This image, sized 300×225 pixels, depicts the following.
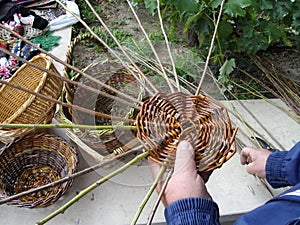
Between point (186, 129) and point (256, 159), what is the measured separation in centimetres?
29

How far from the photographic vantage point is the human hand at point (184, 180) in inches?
24.8

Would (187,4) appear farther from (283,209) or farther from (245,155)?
(283,209)

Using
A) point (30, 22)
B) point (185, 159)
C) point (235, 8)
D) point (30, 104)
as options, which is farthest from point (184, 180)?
point (30, 22)

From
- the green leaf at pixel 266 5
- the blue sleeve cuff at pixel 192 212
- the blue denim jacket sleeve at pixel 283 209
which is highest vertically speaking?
the green leaf at pixel 266 5

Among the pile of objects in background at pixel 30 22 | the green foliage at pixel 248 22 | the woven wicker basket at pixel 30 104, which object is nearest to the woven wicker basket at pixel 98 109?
the woven wicker basket at pixel 30 104

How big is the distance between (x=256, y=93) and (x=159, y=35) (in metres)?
0.56

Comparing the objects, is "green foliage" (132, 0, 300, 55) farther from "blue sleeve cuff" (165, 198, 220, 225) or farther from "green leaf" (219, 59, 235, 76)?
"blue sleeve cuff" (165, 198, 220, 225)

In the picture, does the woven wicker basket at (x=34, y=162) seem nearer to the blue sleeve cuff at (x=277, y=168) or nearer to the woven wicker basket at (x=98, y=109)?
the woven wicker basket at (x=98, y=109)

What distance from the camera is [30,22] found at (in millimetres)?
1726

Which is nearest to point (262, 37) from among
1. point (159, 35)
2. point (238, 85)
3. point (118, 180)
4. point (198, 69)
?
point (238, 85)

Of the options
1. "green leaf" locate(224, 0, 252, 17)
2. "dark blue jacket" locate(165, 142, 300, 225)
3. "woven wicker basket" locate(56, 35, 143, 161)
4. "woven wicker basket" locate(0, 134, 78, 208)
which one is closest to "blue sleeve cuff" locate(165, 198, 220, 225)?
"dark blue jacket" locate(165, 142, 300, 225)

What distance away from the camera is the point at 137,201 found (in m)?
1.09

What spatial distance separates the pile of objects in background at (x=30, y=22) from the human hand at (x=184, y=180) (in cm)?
109

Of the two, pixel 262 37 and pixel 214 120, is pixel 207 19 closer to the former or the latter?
pixel 262 37
